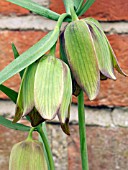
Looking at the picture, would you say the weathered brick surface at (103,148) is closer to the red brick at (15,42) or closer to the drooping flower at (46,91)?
the red brick at (15,42)

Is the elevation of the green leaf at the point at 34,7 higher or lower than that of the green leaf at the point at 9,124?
higher

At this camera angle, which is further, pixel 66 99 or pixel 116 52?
pixel 116 52

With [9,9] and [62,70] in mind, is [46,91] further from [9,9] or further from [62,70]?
[9,9]

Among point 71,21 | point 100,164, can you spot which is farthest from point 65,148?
point 71,21

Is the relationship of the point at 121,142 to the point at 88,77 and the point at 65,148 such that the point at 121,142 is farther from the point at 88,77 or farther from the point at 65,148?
the point at 88,77

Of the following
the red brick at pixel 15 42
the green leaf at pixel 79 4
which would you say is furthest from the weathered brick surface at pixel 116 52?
the green leaf at pixel 79 4

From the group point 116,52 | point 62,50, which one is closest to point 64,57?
point 62,50
